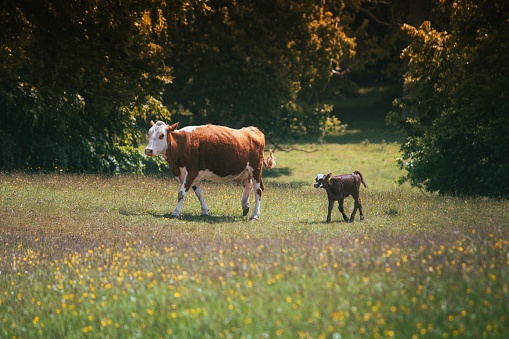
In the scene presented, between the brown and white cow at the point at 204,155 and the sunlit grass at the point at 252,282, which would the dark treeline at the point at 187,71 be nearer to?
the brown and white cow at the point at 204,155

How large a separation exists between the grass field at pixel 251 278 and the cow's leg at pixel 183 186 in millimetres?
904

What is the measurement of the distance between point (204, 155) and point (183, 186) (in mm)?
934

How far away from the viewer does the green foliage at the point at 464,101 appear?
27.7 meters

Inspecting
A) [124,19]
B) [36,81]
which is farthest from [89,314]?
[36,81]

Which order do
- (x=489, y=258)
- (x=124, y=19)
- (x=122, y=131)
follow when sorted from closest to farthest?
1. (x=489, y=258)
2. (x=124, y=19)
3. (x=122, y=131)

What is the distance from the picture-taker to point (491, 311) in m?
9.73

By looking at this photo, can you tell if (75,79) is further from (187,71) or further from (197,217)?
(187,71)

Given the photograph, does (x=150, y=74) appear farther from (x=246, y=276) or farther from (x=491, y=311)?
(x=491, y=311)

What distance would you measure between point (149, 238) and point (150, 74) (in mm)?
15421

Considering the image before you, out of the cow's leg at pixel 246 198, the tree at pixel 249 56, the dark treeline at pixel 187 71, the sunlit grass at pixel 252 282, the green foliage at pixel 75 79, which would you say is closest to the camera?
the sunlit grass at pixel 252 282

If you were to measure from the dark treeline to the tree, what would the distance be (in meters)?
0.06

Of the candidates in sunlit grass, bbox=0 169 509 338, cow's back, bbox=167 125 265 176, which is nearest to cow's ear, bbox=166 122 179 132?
cow's back, bbox=167 125 265 176

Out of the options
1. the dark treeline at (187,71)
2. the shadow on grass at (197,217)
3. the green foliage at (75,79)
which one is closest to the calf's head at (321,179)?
the shadow on grass at (197,217)

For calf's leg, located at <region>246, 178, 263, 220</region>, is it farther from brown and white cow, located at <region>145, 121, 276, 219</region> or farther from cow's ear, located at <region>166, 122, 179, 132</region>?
cow's ear, located at <region>166, 122, 179, 132</region>
